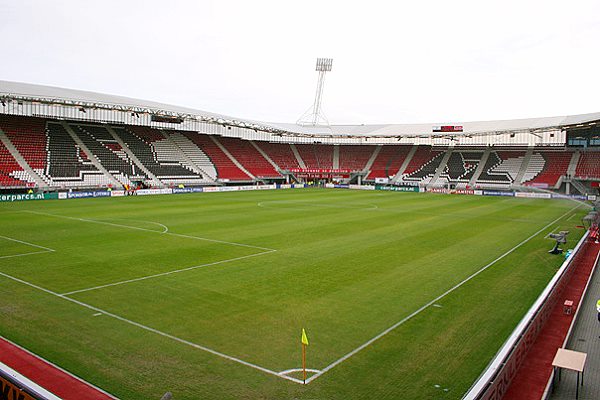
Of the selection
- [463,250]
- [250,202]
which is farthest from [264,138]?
[463,250]

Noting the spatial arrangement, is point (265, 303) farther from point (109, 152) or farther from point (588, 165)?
point (588, 165)

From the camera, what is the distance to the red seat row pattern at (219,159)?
71.9 metres

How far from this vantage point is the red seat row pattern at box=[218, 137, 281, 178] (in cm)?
7794

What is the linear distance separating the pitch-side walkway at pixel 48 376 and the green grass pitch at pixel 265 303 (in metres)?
0.29

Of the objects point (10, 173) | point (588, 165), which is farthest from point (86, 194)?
point (588, 165)

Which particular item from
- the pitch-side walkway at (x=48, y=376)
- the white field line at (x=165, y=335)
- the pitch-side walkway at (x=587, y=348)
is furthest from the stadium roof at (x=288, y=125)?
the pitch-side walkway at (x=587, y=348)

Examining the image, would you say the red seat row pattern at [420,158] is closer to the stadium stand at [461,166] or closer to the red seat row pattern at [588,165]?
the stadium stand at [461,166]

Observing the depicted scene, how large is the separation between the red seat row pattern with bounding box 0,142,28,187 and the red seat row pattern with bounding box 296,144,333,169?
49717 mm

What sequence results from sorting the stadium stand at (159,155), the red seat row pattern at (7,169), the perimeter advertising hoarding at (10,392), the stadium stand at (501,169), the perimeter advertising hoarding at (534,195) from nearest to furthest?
1. the perimeter advertising hoarding at (10,392)
2. the red seat row pattern at (7,169)
3. the perimeter advertising hoarding at (534,195)
4. the stadium stand at (159,155)
5. the stadium stand at (501,169)

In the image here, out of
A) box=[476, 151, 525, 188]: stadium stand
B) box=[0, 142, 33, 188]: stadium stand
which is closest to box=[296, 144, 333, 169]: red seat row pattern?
box=[476, 151, 525, 188]: stadium stand

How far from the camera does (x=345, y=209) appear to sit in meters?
41.9

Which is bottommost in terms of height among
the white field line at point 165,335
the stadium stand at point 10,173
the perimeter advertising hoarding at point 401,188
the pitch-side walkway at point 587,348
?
the white field line at point 165,335

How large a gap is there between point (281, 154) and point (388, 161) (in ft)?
66.2

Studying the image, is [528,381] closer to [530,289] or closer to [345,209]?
[530,289]
